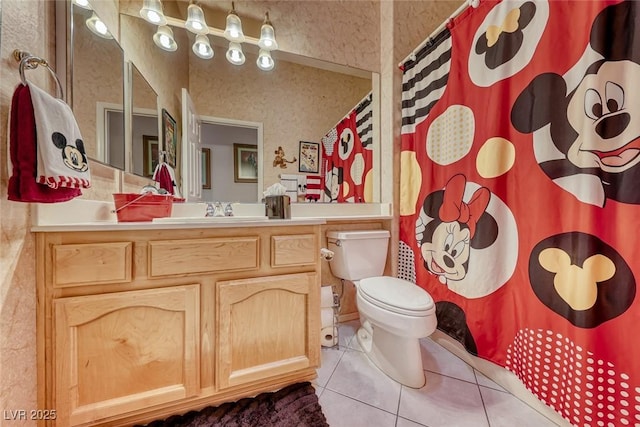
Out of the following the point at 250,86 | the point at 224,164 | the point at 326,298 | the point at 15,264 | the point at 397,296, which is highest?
the point at 250,86

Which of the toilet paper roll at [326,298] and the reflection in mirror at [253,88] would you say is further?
the toilet paper roll at [326,298]

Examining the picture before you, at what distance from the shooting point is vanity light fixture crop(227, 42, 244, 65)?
158 centimetres

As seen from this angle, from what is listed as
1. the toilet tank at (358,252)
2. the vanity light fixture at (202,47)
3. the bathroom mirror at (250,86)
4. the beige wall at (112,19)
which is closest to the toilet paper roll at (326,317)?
the toilet tank at (358,252)

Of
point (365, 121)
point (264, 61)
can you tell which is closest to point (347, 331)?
point (365, 121)

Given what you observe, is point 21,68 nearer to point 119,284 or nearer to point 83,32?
point 83,32

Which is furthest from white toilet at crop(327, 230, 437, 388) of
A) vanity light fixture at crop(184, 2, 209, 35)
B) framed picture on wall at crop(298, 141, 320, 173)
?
vanity light fixture at crop(184, 2, 209, 35)

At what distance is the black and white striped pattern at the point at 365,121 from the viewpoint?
6.48 feet

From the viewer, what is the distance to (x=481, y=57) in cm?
126

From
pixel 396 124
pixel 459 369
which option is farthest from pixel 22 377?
pixel 396 124

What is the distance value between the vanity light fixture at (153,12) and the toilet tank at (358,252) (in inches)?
62.5

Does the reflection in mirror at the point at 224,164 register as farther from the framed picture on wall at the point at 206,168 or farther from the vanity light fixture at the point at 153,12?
the vanity light fixture at the point at 153,12

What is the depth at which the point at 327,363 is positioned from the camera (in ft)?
4.57

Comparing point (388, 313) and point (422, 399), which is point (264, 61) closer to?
point (388, 313)

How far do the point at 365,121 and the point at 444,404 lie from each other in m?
1.82
